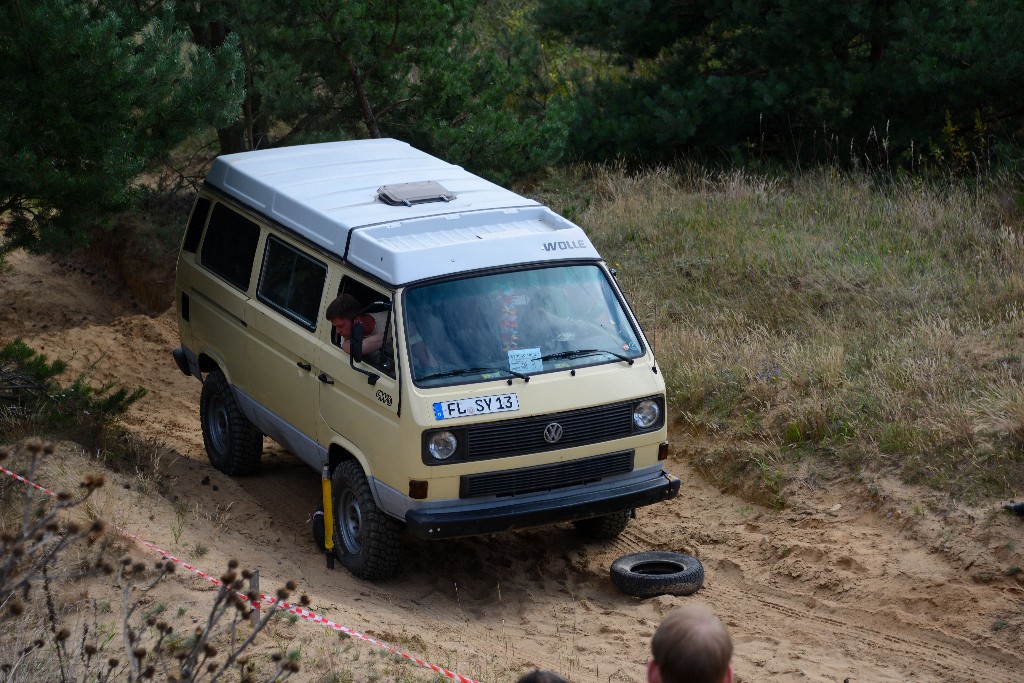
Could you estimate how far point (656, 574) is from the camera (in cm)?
770

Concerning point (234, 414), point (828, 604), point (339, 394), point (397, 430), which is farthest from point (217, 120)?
point (828, 604)

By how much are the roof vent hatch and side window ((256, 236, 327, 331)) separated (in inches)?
26.3

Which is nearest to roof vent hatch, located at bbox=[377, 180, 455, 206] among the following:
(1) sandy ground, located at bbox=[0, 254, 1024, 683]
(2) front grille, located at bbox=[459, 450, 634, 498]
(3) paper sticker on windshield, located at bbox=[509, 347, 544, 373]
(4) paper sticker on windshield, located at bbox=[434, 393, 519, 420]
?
(3) paper sticker on windshield, located at bbox=[509, 347, 544, 373]

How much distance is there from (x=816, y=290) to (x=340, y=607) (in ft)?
19.3

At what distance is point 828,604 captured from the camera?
7.44 m

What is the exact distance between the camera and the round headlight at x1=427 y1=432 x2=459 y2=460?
23.0 feet

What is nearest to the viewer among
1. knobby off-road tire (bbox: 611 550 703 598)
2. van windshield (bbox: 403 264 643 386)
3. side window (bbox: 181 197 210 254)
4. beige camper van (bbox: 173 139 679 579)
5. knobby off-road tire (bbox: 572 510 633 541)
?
beige camper van (bbox: 173 139 679 579)

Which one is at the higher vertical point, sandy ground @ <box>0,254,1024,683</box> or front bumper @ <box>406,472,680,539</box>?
front bumper @ <box>406,472,680,539</box>

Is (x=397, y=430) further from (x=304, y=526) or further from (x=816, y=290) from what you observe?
(x=816, y=290)

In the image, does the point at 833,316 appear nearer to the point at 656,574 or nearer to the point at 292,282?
the point at 656,574

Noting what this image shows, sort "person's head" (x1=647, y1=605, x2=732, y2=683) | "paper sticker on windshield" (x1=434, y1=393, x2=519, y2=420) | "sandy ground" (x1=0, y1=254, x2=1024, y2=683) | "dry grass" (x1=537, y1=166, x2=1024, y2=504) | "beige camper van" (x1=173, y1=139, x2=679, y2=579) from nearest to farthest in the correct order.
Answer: "person's head" (x1=647, y1=605, x2=732, y2=683) → "sandy ground" (x1=0, y1=254, x2=1024, y2=683) → "paper sticker on windshield" (x1=434, y1=393, x2=519, y2=420) → "beige camper van" (x1=173, y1=139, x2=679, y2=579) → "dry grass" (x1=537, y1=166, x2=1024, y2=504)

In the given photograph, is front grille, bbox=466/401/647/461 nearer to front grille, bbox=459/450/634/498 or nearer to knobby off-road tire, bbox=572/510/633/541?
front grille, bbox=459/450/634/498

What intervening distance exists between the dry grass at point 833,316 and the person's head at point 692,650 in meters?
4.90

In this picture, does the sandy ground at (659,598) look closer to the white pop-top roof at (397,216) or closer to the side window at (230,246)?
the side window at (230,246)
